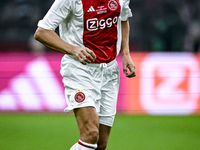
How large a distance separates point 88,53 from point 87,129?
53 cm

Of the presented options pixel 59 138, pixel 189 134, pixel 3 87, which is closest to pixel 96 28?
pixel 59 138

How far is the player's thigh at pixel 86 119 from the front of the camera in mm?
2443

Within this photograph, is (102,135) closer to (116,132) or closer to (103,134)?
(103,134)

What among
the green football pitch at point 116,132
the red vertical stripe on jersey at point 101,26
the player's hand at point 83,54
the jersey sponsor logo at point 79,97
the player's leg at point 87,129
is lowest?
the green football pitch at point 116,132

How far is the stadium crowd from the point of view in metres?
9.80

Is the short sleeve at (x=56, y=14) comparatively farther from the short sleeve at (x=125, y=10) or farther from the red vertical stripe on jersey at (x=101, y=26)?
the short sleeve at (x=125, y=10)

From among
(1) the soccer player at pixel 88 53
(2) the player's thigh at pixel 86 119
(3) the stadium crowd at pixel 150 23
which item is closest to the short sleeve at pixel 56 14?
(1) the soccer player at pixel 88 53

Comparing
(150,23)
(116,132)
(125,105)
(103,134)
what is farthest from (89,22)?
(150,23)

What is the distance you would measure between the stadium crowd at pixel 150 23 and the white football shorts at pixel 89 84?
715cm

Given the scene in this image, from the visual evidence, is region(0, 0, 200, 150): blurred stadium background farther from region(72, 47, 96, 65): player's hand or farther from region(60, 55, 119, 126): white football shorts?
region(72, 47, 96, 65): player's hand

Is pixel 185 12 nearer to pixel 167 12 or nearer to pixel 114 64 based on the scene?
pixel 167 12

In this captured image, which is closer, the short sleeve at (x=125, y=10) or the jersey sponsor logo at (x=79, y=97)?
the jersey sponsor logo at (x=79, y=97)

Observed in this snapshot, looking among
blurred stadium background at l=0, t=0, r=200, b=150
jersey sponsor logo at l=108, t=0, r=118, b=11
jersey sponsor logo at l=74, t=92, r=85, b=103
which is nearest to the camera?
jersey sponsor logo at l=74, t=92, r=85, b=103

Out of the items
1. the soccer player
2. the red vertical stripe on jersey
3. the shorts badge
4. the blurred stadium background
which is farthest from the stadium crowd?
the shorts badge
